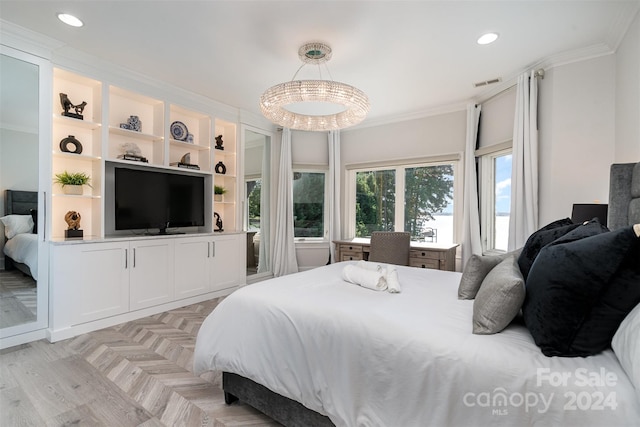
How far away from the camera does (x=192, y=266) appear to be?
12.6 ft

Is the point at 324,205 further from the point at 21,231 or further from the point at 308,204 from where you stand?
the point at 21,231

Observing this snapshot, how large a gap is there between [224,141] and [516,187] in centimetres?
398

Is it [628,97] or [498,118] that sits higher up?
[498,118]

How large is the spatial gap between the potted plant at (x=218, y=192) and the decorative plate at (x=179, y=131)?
0.79 metres

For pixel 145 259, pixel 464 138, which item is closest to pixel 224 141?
pixel 145 259

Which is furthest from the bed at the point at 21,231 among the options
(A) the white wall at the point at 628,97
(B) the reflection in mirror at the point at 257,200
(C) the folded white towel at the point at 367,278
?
(A) the white wall at the point at 628,97

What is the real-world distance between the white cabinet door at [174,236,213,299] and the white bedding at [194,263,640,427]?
81.6 inches

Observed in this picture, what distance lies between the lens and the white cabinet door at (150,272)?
10.7ft

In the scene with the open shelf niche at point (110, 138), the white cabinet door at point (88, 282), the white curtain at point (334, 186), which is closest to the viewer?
the white cabinet door at point (88, 282)

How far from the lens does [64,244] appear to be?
9.04ft

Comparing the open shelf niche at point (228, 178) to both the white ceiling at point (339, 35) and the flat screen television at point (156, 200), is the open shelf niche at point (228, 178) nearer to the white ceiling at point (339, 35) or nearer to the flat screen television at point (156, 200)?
the flat screen television at point (156, 200)

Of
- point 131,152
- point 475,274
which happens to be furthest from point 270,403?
point 131,152

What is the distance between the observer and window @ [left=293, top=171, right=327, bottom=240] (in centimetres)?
542

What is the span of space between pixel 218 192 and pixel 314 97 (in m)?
2.55
